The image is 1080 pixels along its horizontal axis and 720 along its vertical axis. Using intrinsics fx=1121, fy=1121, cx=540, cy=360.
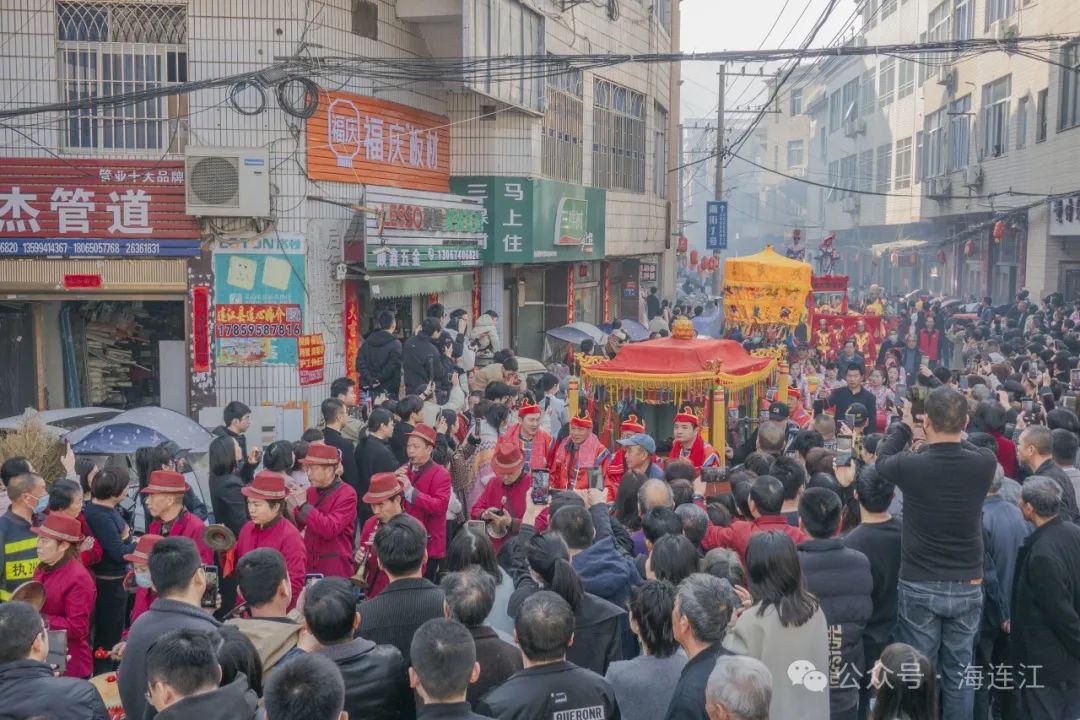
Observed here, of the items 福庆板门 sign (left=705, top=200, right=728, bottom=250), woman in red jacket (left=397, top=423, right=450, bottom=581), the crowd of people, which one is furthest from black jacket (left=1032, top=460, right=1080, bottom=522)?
福庆板门 sign (left=705, top=200, right=728, bottom=250)

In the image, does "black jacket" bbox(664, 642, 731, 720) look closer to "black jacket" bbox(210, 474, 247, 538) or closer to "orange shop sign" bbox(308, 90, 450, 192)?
"black jacket" bbox(210, 474, 247, 538)

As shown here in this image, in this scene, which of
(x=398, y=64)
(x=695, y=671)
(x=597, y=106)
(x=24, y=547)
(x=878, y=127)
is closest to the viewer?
(x=695, y=671)

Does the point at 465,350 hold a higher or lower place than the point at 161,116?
lower

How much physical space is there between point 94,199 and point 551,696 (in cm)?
1047

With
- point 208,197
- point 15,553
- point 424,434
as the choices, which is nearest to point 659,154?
point 208,197

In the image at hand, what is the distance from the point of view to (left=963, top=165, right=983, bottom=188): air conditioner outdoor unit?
32781 mm

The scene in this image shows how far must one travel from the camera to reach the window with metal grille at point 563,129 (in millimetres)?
20172

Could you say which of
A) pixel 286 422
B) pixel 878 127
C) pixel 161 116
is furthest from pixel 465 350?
pixel 878 127

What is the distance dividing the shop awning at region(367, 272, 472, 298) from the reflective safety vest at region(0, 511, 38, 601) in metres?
7.57

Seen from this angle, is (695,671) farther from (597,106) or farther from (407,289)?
(597,106)

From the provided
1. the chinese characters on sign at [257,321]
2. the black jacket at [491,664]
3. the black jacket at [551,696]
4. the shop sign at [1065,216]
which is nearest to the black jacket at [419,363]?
the chinese characters on sign at [257,321]

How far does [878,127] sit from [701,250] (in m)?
41.3

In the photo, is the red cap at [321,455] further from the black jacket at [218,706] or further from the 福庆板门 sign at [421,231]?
the 福庆板门 sign at [421,231]

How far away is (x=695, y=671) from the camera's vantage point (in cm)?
455
